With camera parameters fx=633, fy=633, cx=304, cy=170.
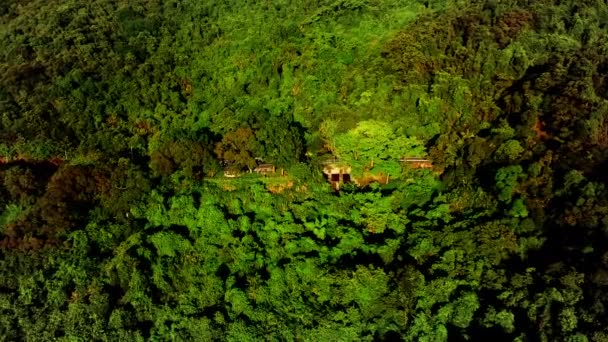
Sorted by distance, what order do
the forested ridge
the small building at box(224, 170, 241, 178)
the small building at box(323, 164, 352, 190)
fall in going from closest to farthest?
the forested ridge
the small building at box(224, 170, 241, 178)
the small building at box(323, 164, 352, 190)

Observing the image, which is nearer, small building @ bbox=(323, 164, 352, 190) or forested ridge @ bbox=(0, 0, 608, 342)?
forested ridge @ bbox=(0, 0, 608, 342)

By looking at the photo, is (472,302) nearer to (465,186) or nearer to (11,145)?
(465,186)

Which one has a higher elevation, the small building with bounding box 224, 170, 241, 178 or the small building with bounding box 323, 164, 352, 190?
the small building with bounding box 224, 170, 241, 178

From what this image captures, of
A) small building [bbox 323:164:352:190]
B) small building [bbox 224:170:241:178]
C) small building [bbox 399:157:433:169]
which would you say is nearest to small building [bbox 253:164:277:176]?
small building [bbox 224:170:241:178]

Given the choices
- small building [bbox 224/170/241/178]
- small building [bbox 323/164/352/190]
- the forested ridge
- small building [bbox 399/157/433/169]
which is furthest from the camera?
small building [bbox 323/164/352/190]

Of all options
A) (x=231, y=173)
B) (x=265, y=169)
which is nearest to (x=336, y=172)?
(x=265, y=169)

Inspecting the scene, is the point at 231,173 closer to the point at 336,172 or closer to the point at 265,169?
the point at 265,169

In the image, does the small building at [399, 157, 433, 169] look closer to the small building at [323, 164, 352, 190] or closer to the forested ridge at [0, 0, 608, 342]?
the forested ridge at [0, 0, 608, 342]

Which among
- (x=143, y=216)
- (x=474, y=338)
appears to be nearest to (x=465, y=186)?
(x=474, y=338)

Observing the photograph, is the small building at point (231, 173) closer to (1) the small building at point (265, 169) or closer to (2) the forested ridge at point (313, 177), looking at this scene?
(2) the forested ridge at point (313, 177)
